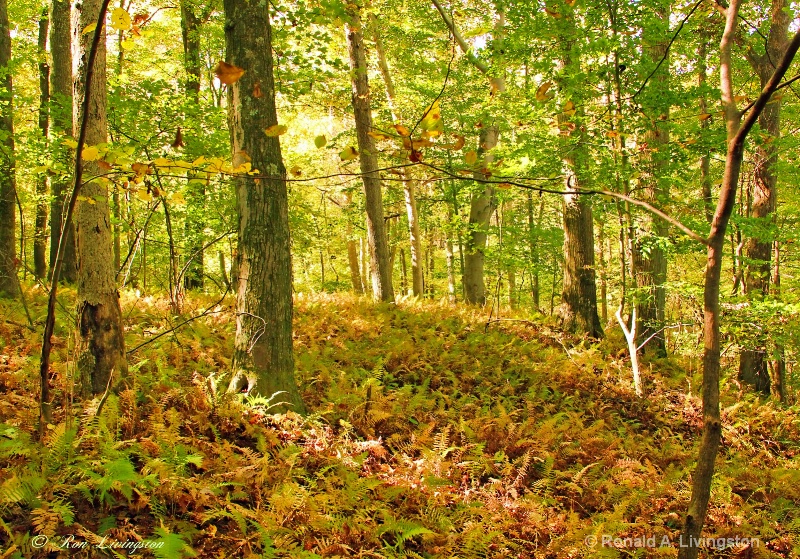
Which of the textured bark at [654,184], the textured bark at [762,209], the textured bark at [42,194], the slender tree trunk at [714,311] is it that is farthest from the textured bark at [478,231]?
the textured bark at [42,194]

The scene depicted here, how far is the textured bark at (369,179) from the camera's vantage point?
888cm

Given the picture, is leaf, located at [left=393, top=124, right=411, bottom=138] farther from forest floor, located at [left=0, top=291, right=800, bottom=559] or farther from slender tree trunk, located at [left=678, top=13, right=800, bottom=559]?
forest floor, located at [left=0, top=291, right=800, bottom=559]

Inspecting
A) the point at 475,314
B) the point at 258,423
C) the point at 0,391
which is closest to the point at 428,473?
the point at 258,423

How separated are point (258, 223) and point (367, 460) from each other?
2538 millimetres

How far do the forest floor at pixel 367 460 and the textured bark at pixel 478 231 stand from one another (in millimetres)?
4661

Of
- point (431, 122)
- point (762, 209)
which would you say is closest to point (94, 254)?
point (431, 122)

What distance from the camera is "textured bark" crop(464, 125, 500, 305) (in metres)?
11.2

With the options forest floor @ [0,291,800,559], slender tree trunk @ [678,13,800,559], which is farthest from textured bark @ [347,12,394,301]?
slender tree trunk @ [678,13,800,559]

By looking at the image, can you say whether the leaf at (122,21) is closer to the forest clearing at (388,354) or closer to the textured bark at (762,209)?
the forest clearing at (388,354)

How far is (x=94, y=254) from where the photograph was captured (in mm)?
3984

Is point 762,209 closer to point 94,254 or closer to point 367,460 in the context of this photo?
point 367,460

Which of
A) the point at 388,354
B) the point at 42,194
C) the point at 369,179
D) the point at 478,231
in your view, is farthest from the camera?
the point at 478,231

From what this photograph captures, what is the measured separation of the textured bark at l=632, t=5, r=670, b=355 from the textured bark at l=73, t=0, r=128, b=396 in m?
5.12

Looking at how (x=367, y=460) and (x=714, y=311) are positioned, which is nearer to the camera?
(x=714, y=311)
